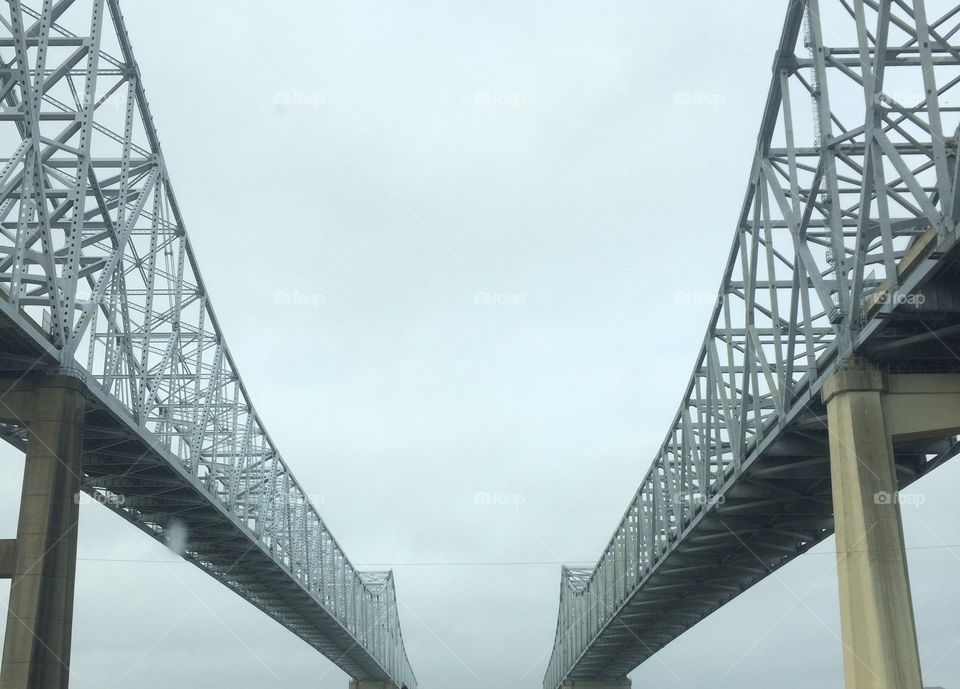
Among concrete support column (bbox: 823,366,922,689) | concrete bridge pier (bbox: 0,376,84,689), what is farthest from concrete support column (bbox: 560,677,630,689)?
concrete support column (bbox: 823,366,922,689)

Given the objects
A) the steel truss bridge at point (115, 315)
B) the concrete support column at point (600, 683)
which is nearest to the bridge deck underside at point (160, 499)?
the steel truss bridge at point (115, 315)

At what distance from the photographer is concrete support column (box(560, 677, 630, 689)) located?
132 meters

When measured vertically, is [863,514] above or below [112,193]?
below

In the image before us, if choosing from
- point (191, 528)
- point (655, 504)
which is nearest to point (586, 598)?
point (655, 504)

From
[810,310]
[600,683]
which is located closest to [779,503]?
[810,310]

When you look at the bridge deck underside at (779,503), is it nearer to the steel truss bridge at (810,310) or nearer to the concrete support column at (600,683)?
the steel truss bridge at (810,310)

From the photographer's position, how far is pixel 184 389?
48625 millimetres

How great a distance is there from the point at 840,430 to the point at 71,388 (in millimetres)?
19819

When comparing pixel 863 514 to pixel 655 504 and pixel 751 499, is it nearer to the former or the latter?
pixel 751 499

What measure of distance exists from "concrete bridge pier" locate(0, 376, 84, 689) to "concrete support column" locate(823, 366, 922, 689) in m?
19.1

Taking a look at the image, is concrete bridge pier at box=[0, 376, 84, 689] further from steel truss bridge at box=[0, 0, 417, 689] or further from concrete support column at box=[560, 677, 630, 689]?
concrete support column at box=[560, 677, 630, 689]

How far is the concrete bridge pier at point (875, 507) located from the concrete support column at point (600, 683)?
359 feet

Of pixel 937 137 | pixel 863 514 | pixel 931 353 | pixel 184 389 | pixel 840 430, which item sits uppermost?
pixel 184 389

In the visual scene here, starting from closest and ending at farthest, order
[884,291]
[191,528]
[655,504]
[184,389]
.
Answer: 1. [884,291]
2. [184,389]
3. [191,528]
4. [655,504]
